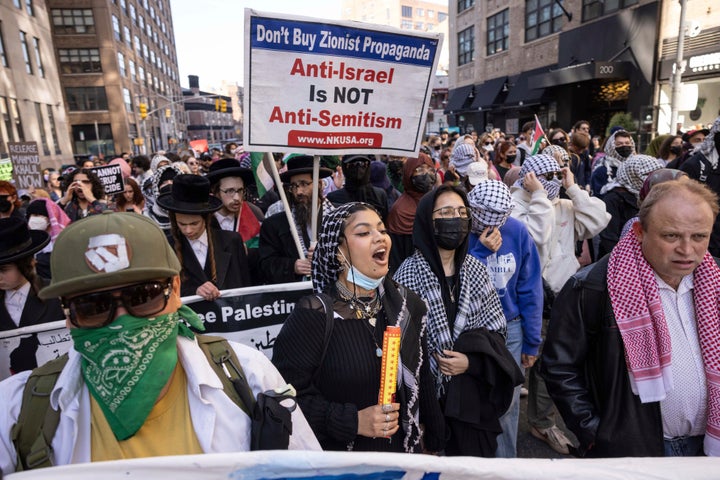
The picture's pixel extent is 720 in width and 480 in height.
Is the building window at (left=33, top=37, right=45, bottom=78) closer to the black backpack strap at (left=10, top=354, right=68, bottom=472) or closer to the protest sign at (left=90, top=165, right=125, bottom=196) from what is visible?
the protest sign at (left=90, top=165, right=125, bottom=196)

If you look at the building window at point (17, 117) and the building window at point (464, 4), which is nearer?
the building window at point (17, 117)

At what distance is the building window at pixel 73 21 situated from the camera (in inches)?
1745

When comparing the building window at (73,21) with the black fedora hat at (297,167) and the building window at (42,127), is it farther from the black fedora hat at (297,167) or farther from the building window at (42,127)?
the black fedora hat at (297,167)

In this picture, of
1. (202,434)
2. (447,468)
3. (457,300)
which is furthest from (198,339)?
(457,300)

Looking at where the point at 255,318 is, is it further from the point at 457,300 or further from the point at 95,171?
the point at 95,171

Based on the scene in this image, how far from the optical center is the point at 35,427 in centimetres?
125

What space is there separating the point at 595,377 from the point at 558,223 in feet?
6.70

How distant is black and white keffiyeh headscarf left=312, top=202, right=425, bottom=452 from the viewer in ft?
6.95

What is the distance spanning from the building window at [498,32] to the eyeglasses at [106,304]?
29848 millimetres

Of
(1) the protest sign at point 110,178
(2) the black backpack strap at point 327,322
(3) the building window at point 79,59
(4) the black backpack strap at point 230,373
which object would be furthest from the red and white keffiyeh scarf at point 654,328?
(3) the building window at point 79,59

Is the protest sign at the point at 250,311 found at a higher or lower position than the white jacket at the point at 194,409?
lower

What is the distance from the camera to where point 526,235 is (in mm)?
3201

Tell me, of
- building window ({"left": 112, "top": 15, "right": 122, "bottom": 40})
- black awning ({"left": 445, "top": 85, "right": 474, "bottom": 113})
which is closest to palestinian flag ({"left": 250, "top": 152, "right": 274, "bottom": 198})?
black awning ({"left": 445, "top": 85, "right": 474, "bottom": 113})

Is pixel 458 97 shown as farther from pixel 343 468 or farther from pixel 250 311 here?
pixel 343 468
